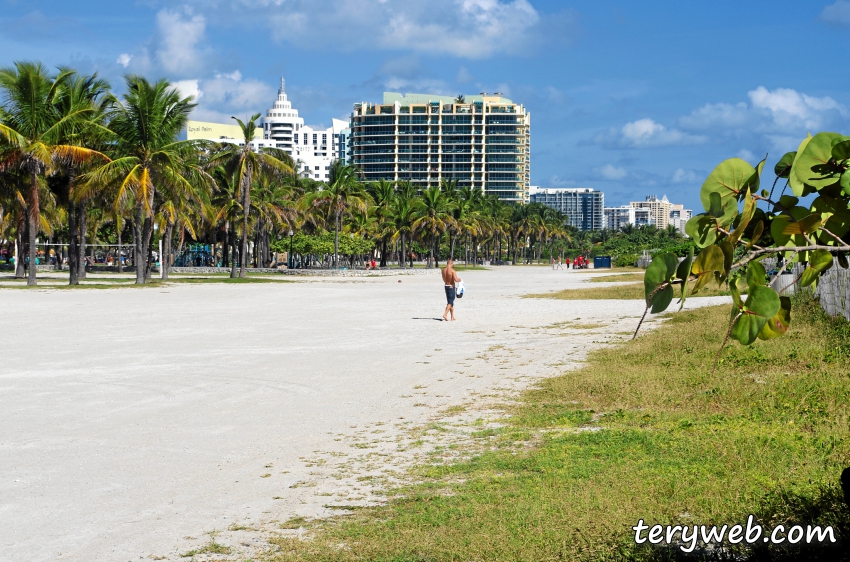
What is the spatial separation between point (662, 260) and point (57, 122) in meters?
40.9

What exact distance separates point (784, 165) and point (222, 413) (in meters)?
8.05

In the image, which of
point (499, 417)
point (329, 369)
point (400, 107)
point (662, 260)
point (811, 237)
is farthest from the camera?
point (400, 107)

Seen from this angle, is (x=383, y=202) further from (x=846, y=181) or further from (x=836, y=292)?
(x=846, y=181)

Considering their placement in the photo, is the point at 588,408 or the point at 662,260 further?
the point at 588,408

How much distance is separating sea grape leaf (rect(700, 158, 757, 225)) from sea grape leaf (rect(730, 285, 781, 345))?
20cm

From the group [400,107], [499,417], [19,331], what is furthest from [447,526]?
[400,107]

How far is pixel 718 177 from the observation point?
2.37 m

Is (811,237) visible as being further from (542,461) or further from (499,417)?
(499,417)

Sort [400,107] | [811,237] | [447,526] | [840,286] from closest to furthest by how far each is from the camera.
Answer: [811,237]
[447,526]
[840,286]
[400,107]

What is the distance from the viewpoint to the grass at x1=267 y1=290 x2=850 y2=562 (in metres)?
4.89

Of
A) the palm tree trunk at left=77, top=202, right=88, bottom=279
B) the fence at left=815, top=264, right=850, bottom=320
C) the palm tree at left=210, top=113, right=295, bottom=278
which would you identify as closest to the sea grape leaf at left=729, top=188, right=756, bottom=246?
the fence at left=815, top=264, right=850, bottom=320

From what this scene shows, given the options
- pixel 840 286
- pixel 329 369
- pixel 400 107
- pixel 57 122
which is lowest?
pixel 329 369

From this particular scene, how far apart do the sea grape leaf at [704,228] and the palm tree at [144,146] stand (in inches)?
1634

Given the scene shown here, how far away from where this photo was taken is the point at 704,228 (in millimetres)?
2369
